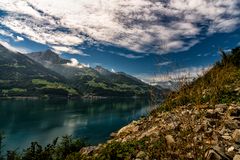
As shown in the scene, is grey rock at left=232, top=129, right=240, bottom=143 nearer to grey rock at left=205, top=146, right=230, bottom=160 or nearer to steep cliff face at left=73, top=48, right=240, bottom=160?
steep cliff face at left=73, top=48, right=240, bottom=160

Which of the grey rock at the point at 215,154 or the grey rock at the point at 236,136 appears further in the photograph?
the grey rock at the point at 236,136

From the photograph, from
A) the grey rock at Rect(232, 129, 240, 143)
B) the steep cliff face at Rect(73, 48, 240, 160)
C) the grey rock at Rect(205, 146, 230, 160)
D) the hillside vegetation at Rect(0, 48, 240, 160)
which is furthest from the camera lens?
the grey rock at Rect(232, 129, 240, 143)

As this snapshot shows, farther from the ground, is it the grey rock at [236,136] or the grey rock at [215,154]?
the grey rock at [236,136]

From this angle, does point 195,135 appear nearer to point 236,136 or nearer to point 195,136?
point 195,136

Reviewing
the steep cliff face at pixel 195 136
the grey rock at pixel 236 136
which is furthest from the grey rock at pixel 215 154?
the grey rock at pixel 236 136

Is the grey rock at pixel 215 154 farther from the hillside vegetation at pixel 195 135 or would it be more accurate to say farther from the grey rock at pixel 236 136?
the grey rock at pixel 236 136

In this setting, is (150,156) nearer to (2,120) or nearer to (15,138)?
(15,138)

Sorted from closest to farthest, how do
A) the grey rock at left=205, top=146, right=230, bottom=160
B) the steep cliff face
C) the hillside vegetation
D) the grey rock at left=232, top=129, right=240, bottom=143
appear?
the hillside vegetation → the steep cliff face → the grey rock at left=205, top=146, right=230, bottom=160 → the grey rock at left=232, top=129, right=240, bottom=143

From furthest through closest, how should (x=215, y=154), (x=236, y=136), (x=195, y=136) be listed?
(x=236, y=136), (x=195, y=136), (x=215, y=154)

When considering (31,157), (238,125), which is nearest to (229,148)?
(238,125)

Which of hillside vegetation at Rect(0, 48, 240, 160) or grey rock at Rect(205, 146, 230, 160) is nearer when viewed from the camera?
hillside vegetation at Rect(0, 48, 240, 160)

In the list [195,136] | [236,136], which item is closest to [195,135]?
[195,136]

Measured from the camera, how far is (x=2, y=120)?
4419 inches

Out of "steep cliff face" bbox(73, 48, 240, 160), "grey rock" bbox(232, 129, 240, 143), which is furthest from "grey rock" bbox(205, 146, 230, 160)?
"grey rock" bbox(232, 129, 240, 143)
